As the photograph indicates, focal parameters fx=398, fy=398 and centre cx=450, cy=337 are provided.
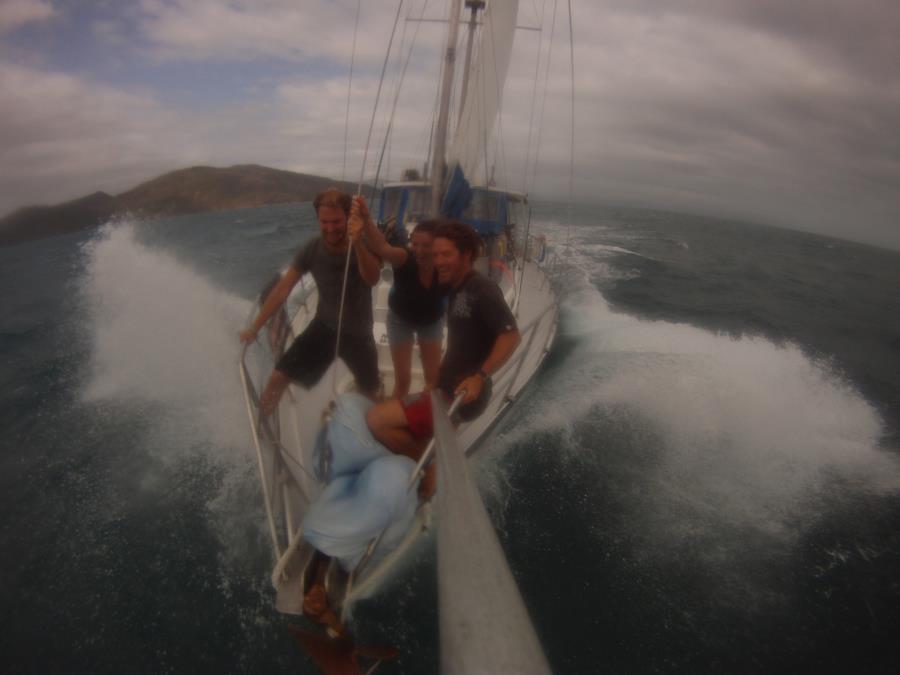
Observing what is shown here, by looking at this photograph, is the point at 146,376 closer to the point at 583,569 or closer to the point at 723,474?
the point at 583,569

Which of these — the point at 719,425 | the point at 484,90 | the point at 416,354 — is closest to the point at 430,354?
the point at 416,354

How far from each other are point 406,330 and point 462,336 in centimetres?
81

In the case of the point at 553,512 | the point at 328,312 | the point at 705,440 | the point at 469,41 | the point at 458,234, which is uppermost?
the point at 469,41

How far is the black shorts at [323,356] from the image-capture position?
3.24 metres

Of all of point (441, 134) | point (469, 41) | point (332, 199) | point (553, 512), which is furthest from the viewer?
point (469, 41)

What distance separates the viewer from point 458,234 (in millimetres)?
2268

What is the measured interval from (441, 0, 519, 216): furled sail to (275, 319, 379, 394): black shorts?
3644 mm

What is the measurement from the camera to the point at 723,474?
5.19m

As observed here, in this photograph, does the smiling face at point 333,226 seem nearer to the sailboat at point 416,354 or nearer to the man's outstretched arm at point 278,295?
the man's outstretched arm at point 278,295

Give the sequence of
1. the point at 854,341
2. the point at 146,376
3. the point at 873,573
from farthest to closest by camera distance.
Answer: the point at 854,341 → the point at 146,376 → the point at 873,573

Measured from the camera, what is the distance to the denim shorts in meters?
3.16

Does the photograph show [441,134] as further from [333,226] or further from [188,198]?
[188,198]

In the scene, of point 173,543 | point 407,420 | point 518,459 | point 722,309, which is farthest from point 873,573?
point 722,309

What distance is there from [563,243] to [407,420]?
67.0ft
